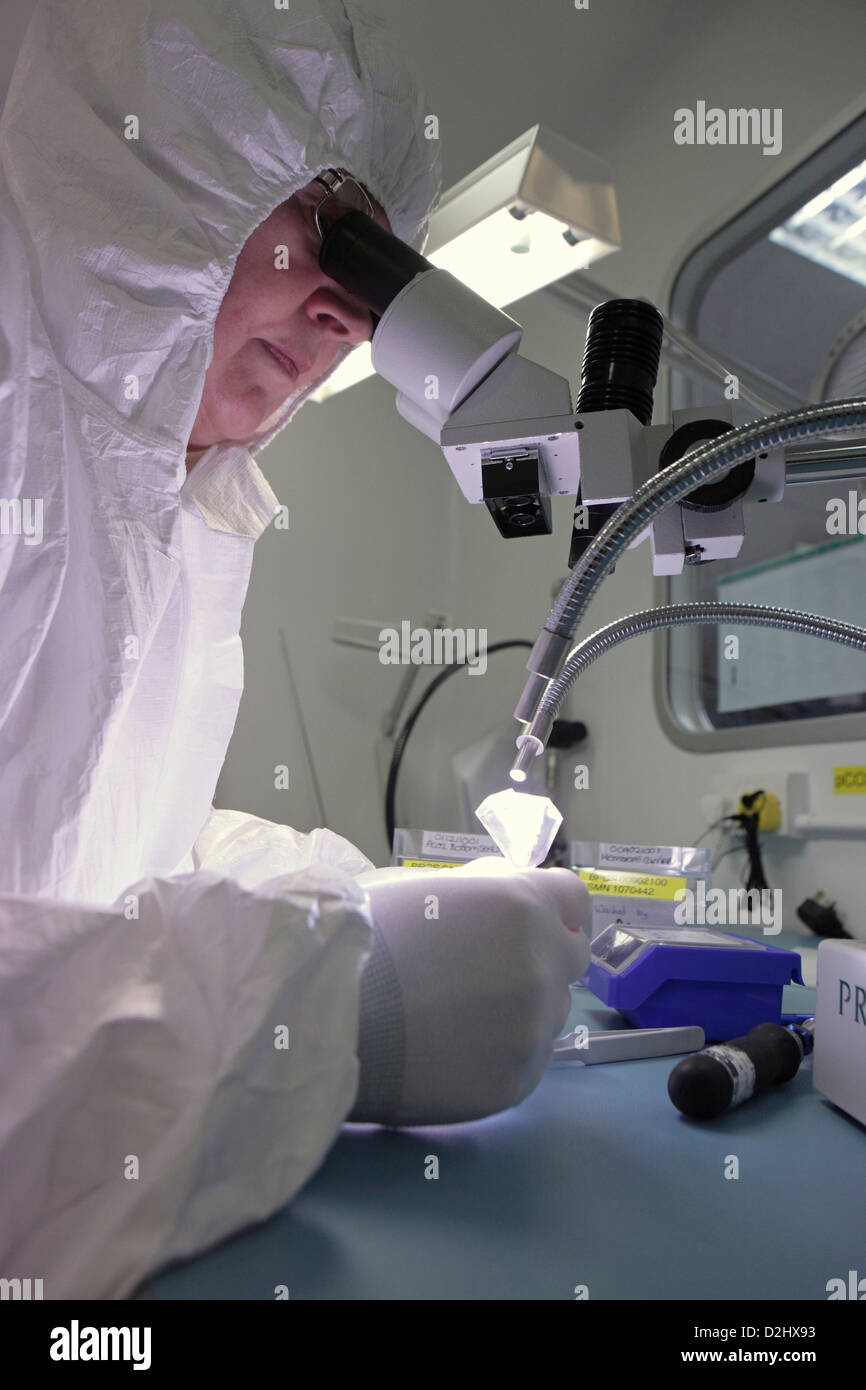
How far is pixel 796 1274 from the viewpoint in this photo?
1.12ft

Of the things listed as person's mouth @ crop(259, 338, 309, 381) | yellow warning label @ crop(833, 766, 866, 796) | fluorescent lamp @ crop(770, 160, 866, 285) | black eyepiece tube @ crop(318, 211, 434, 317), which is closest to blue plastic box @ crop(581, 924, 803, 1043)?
black eyepiece tube @ crop(318, 211, 434, 317)

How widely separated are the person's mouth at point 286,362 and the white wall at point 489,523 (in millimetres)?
1059

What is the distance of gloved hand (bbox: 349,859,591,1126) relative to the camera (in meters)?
0.45

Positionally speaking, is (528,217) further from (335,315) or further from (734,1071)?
(734,1071)

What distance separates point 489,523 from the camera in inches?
109

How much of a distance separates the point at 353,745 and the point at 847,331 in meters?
1.89

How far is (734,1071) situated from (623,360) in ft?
1.66

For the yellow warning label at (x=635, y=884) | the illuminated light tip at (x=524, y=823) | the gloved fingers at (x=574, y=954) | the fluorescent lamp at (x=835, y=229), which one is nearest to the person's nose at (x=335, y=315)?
the illuminated light tip at (x=524, y=823)

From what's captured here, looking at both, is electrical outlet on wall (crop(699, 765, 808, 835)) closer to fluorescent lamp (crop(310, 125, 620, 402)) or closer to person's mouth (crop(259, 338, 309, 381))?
fluorescent lamp (crop(310, 125, 620, 402))

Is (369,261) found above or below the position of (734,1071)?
above


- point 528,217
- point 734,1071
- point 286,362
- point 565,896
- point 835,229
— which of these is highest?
point 835,229

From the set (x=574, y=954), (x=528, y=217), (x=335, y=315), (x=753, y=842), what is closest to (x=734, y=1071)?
(x=574, y=954)

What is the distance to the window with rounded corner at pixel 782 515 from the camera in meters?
1.57

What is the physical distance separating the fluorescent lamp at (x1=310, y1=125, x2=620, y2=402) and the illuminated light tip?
0.76 meters
